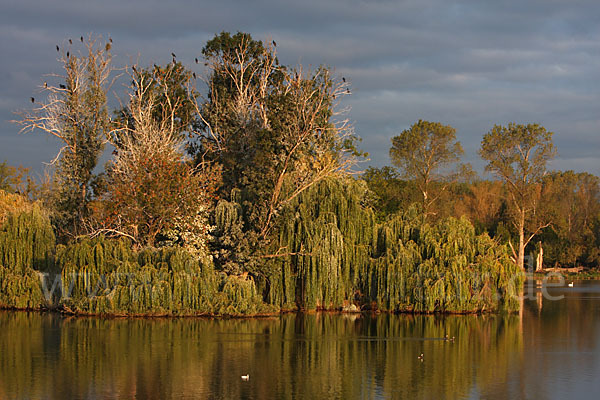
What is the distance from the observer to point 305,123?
37219 mm

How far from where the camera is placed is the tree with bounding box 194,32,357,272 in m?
37.3

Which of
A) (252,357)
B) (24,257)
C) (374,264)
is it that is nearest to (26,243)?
(24,257)

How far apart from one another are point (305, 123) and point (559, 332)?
16077 millimetres

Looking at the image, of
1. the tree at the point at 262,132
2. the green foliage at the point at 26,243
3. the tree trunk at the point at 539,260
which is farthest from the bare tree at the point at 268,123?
the tree trunk at the point at 539,260

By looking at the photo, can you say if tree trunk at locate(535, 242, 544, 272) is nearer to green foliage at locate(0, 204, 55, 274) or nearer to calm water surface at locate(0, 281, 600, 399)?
calm water surface at locate(0, 281, 600, 399)

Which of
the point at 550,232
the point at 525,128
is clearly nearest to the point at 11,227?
the point at 525,128

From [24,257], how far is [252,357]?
59.9 feet

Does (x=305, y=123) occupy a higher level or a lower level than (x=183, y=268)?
higher

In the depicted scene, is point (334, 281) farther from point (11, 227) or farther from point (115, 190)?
point (11, 227)

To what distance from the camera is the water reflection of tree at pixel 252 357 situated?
61.3ft

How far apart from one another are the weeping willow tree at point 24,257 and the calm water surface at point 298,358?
1.55 metres

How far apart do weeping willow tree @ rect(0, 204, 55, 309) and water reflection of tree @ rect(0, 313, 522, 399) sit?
1864 mm

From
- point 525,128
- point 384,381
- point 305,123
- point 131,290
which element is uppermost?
point 525,128

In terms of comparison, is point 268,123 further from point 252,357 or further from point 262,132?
point 252,357
